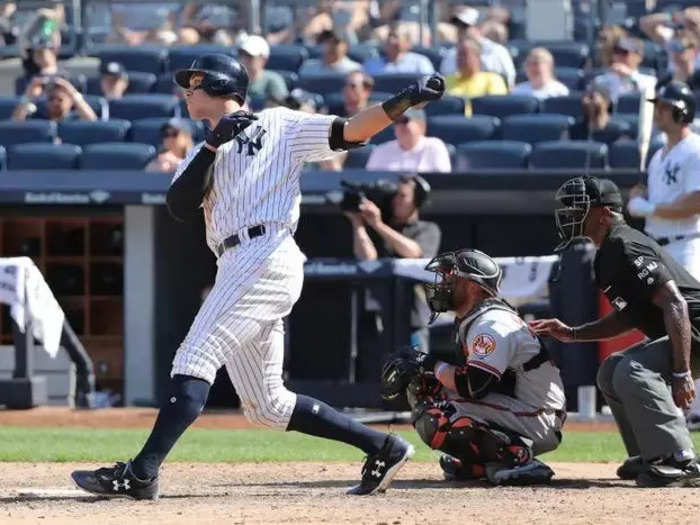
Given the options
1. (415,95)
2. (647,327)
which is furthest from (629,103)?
(415,95)

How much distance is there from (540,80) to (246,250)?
742 cm

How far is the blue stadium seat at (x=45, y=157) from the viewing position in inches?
456

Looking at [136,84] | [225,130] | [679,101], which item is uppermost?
[136,84]

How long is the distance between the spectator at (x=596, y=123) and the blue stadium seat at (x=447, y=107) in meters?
1.10

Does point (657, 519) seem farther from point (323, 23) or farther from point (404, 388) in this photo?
point (323, 23)

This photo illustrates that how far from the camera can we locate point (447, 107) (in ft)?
40.1

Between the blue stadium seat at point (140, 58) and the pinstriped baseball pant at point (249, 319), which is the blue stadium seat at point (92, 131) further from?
the pinstriped baseball pant at point (249, 319)

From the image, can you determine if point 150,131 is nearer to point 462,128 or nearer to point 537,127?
point 462,128

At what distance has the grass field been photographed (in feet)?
24.0

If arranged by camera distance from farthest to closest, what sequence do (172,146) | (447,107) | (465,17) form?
(465,17) → (447,107) → (172,146)

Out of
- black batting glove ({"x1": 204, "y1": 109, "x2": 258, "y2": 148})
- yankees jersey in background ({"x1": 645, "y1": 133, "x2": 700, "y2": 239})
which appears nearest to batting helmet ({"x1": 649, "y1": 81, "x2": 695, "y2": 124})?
yankees jersey in background ({"x1": 645, "y1": 133, "x2": 700, "y2": 239})

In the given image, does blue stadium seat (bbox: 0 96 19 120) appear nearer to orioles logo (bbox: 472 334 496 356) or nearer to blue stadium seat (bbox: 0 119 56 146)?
blue stadium seat (bbox: 0 119 56 146)

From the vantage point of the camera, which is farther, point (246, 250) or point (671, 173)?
point (671, 173)

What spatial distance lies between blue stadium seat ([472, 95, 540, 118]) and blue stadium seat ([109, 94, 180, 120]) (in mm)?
2361
